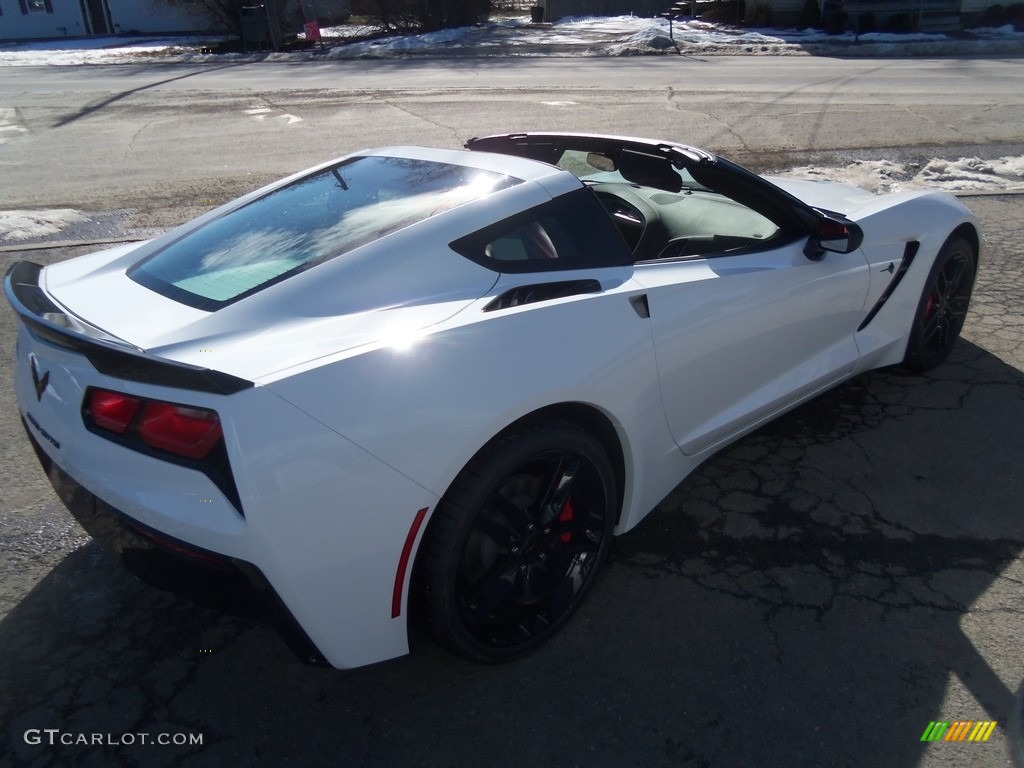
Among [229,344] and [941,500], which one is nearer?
[229,344]

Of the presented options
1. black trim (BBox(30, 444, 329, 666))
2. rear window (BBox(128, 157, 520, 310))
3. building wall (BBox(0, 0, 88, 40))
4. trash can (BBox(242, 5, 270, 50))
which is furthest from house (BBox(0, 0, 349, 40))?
black trim (BBox(30, 444, 329, 666))

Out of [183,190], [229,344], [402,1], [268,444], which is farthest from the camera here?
[402,1]

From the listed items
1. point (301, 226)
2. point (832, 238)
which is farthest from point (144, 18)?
point (832, 238)

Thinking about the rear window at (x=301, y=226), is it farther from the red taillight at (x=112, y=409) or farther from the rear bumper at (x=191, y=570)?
the rear bumper at (x=191, y=570)

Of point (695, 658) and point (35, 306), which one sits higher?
point (35, 306)

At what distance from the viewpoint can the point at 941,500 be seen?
3391 millimetres

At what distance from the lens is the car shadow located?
2285 millimetres

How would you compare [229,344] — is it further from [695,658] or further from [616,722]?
[695,658]

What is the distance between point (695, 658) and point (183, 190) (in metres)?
7.68

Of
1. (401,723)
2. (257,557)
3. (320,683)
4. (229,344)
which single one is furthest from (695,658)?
(229,344)

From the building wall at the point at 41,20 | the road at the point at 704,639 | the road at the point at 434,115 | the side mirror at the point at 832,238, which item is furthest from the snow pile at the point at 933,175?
the building wall at the point at 41,20

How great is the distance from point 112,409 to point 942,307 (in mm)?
3900

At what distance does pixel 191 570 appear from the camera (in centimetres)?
212

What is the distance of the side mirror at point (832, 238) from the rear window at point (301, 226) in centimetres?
130
